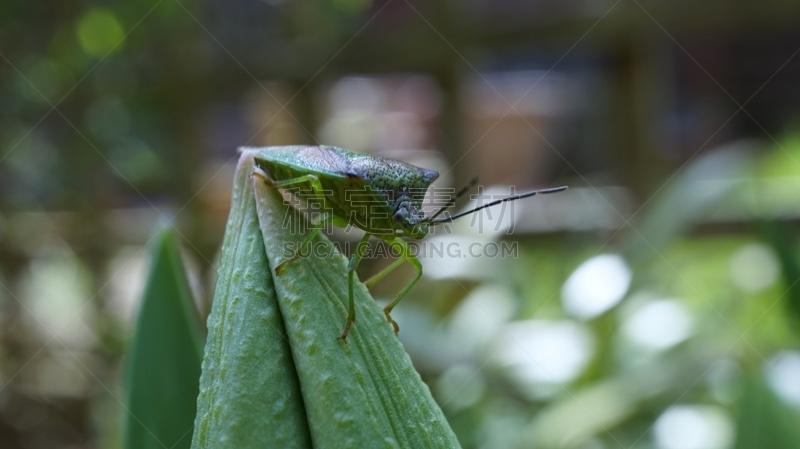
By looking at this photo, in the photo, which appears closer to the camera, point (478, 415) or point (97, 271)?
point (478, 415)

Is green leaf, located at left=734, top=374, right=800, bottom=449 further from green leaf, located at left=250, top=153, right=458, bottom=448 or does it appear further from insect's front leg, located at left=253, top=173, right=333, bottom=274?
insect's front leg, located at left=253, top=173, right=333, bottom=274

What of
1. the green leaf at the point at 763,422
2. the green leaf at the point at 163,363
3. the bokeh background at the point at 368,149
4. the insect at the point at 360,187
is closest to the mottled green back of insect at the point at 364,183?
the insect at the point at 360,187

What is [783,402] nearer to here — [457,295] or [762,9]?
[457,295]

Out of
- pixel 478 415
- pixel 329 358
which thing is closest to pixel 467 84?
pixel 478 415

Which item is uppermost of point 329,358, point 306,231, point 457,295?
point 457,295

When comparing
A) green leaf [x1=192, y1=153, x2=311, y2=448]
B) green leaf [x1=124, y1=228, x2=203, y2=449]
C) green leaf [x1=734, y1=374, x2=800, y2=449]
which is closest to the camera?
green leaf [x1=192, y1=153, x2=311, y2=448]

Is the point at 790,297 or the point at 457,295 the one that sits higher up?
the point at 457,295

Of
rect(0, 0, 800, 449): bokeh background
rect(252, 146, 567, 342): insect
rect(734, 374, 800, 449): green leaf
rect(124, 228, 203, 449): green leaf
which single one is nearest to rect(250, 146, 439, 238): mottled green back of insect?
rect(252, 146, 567, 342): insect
